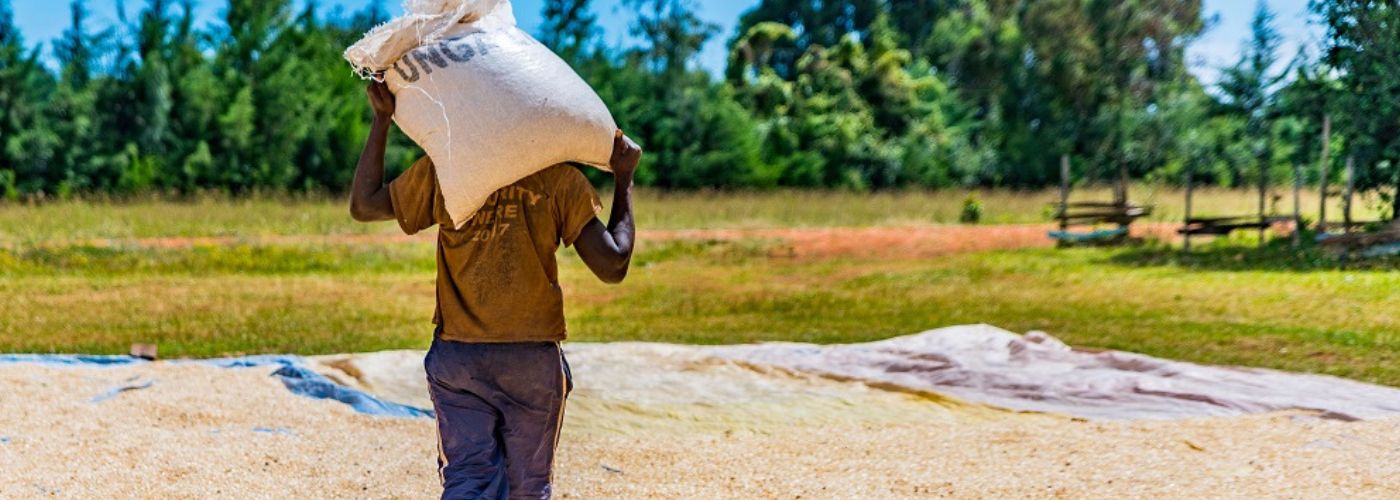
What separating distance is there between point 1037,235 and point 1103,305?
466cm

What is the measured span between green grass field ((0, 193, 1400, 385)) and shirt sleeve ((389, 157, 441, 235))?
4.82 metres

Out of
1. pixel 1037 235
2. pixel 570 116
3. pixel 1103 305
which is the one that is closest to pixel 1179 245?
pixel 1037 235

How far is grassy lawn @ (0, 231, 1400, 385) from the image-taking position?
279 inches

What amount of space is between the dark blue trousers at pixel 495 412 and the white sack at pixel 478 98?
26 centimetres

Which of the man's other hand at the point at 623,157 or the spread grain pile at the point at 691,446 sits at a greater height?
the man's other hand at the point at 623,157

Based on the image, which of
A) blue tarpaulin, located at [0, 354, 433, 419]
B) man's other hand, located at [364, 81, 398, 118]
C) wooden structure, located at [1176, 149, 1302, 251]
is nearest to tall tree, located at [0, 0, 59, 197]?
blue tarpaulin, located at [0, 354, 433, 419]

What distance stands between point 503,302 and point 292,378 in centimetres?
327

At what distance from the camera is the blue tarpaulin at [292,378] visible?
5.05 m

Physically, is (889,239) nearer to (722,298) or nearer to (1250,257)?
(1250,257)

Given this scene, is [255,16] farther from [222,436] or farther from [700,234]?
[222,436]

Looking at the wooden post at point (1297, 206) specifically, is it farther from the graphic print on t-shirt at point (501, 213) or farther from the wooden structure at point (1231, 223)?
the graphic print on t-shirt at point (501, 213)

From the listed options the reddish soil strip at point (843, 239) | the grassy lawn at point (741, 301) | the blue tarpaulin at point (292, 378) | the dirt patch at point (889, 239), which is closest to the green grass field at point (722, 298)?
the grassy lawn at point (741, 301)

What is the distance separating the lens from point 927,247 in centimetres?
1193

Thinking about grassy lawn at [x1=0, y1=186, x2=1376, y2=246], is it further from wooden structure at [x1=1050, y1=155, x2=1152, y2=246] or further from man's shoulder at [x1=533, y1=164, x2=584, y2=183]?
man's shoulder at [x1=533, y1=164, x2=584, y2=183]
